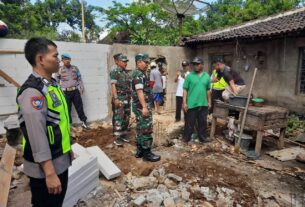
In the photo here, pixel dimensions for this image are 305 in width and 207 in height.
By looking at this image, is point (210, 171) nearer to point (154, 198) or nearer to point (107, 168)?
point (154, 198)

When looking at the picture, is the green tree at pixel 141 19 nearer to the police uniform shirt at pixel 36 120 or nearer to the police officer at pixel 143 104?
the police officer at pixel 143 104

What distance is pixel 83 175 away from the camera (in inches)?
125

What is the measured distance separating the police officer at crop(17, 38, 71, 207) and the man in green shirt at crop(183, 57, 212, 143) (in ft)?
12.8

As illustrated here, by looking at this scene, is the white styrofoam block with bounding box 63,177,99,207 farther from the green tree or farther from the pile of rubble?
the green tree

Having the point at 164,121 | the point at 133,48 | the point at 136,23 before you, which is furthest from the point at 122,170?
the point at 136,23

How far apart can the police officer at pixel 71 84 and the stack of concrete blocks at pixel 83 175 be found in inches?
122

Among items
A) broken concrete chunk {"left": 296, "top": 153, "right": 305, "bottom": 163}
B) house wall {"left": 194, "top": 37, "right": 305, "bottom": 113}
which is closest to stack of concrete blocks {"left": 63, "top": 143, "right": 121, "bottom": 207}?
broken concrete chunk {"left": 296, "top": 153, "right": 305, "bottom": 163}

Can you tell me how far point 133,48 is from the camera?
857 centimetres

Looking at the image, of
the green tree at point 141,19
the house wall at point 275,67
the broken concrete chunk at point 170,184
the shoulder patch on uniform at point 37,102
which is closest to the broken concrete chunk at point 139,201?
the broken concrete chunk at point 170,184

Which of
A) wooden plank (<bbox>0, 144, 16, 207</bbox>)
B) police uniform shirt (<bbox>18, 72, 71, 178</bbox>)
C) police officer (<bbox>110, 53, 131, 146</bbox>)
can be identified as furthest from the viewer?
police officer (<bbox>110, 53, 131, 146</bbox>)

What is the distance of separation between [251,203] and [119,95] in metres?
3.36

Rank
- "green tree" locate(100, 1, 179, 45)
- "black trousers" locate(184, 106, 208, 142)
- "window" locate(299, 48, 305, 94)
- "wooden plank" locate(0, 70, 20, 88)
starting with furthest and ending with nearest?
"green tree" locate(100, 1, 179, 45) < "window" locate(299, 48, 305, 94) < "wooden plank" locate(0, 70, 20, 88) < "black trousers" locate(184, 106, 208, 142)

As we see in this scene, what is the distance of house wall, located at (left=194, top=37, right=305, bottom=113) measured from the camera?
7492mm

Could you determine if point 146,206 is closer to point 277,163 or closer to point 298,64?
point 277,163
